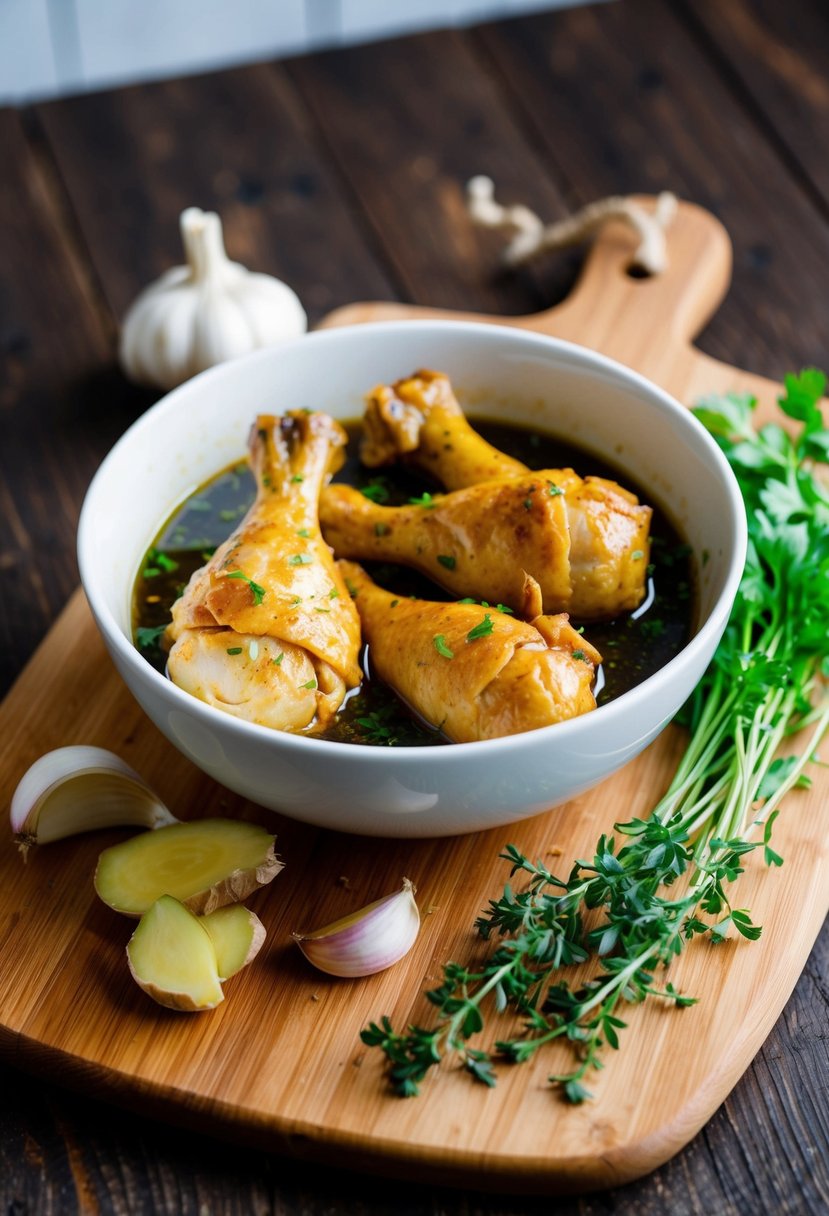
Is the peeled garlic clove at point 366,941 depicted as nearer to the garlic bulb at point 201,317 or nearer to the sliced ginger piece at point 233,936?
the sliced ginger piece at point 233,936

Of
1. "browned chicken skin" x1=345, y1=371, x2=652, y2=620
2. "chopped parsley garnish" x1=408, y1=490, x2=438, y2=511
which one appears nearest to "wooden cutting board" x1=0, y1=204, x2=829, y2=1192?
"browned chicken skin" x1=345, y1=371, x2=652, y2=620

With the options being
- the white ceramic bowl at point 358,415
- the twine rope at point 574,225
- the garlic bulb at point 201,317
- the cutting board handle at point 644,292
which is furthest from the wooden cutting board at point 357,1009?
the twine rope at point 574,225

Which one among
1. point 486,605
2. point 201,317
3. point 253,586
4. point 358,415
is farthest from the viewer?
point 201,317

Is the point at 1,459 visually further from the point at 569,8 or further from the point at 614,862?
the point at 569,8

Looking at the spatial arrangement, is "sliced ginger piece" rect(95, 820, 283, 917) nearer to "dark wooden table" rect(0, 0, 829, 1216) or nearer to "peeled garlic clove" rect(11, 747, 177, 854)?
"peeled garlic clove" rect(11, 747, 177, 854)

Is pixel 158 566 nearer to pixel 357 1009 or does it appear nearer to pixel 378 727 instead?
pixel 378 727

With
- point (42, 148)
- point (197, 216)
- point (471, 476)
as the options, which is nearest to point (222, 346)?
point (197, 216)

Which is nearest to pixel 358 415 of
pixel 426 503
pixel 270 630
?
pixel 426 503
